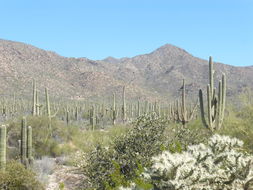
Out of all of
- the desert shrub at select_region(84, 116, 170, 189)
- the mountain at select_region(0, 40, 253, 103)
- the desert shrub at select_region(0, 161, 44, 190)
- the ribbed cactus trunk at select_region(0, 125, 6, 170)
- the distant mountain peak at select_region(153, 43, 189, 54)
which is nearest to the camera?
the desert shrub at select_region(84, 116, 170, 189)

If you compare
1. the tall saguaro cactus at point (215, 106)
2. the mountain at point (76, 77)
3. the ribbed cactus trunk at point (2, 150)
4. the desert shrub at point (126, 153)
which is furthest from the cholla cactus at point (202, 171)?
the mountain at point (76, 77)

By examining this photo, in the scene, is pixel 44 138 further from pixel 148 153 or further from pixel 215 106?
pixel 148 153

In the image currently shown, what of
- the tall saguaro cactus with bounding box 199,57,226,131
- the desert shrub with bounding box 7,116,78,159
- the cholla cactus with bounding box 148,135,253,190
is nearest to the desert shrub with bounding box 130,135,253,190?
the cholla cactus with bounding box 148,135,253,190

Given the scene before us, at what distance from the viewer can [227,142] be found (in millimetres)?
5461

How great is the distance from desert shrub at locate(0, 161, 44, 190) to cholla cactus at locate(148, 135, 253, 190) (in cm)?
762

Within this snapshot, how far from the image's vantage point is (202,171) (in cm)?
425

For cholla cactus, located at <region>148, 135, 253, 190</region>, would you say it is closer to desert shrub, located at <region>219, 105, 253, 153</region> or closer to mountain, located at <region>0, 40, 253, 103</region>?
desert shrub, located at <region>219, 105, 253, 153</region>

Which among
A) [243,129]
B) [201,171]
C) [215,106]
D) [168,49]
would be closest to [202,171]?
[201,171]

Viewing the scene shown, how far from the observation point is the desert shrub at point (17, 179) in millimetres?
10875

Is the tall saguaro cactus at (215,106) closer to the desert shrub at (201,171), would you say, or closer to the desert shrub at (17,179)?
the desert shrub at (17,179)

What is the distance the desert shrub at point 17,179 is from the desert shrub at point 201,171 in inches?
284

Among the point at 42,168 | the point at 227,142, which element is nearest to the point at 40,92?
the point at 42,168

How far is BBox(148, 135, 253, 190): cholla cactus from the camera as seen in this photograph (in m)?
4.15

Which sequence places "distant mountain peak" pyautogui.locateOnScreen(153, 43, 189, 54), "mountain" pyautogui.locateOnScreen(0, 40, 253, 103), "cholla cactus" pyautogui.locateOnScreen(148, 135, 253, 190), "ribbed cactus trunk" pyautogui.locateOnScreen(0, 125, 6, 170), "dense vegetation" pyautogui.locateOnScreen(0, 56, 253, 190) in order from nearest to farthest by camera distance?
1. "cholla cactus" pyautogui.locateOnScreen(148, 135, 253, 190)
2. "dense vegetation" pyautogui.locateOnScreen(0, 56, 253, 190)
3. "ribbed cactus trunk" pyautogui.locateOnScreen(0, 125, 6, 170)
4. "mountain" pyautogui.locateOnScreen(0, 40, 253, 103)
5. "distant mountain peak" pyautogui.locateOnScreen(153, 43, 189, 54)
